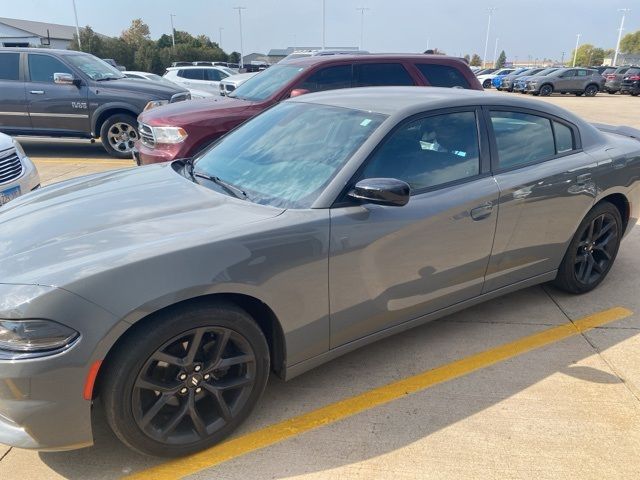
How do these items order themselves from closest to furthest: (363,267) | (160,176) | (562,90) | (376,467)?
(376,467) → (363,267) → (160,176) → (562,90)

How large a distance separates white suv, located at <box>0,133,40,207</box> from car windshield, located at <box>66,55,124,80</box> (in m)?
4.36

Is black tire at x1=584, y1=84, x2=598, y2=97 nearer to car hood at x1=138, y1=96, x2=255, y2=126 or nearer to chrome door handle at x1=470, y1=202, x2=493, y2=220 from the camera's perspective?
car hood at x1=138, y1=96, x2=255, y2=126

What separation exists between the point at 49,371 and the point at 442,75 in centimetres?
662

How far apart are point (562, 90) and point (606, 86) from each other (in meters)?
4.13

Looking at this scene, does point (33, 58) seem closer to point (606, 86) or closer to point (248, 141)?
point (248, 141)

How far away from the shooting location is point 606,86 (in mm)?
31375

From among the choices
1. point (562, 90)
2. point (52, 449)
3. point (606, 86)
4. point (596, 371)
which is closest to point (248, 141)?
point (52, 449)

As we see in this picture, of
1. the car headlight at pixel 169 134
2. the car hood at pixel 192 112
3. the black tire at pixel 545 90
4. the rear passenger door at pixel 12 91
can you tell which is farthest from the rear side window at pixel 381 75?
the black tire at pixel 545 90

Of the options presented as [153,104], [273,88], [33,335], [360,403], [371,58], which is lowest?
[360,403]

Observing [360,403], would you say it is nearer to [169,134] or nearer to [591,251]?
[591,251]

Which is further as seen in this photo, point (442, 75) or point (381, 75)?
point (442, 75)

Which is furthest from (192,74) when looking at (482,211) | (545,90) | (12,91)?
(545,90)

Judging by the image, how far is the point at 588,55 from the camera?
11406cm

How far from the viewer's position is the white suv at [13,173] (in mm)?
4676
